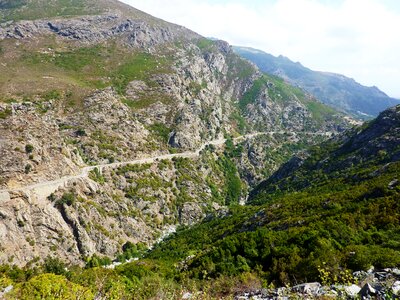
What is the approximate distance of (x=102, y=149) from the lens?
114 metres

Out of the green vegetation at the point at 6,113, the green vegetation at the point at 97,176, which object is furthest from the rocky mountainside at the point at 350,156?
the green vegetation at the point at 6,113

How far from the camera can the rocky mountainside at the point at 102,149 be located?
3034 inches

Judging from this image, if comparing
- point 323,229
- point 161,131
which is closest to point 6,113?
point 161,131

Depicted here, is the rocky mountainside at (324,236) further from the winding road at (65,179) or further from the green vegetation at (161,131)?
the green vegetation at (161,131)

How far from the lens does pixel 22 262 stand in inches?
2618

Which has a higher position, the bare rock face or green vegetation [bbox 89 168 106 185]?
green vegetation [bbox 89 168 106 185]

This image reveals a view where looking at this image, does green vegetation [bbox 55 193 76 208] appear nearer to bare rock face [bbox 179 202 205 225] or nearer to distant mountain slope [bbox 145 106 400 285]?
distant mountain slope [bbox 145 106 400 285]

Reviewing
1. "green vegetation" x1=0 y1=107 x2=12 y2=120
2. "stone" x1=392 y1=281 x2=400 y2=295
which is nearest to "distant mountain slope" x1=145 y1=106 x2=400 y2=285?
"stone" x1=392 y1=281 x2=400 y2=295

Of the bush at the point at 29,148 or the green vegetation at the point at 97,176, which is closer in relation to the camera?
the bush at the point at 29,148

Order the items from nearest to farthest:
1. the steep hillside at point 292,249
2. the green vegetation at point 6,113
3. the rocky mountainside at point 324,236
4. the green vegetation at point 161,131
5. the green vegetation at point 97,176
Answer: the steep hillside at point 292,249, the rocky mountainside at point 324,236, the green vegetation at point 6,113, the green vegetation at point 97,176, the green vegetation at point 161,131

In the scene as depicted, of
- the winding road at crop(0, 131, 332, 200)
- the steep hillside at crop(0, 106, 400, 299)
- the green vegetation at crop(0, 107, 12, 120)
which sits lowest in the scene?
the winding road at crop(0, 131, 332, 200)

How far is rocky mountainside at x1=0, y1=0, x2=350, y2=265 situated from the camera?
77.1 m

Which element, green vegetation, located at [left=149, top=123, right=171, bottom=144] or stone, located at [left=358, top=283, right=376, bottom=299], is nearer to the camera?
stone, located at [left=358, top=283, right=376, bottom=299]

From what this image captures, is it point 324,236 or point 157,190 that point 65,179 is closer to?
point 157,190
